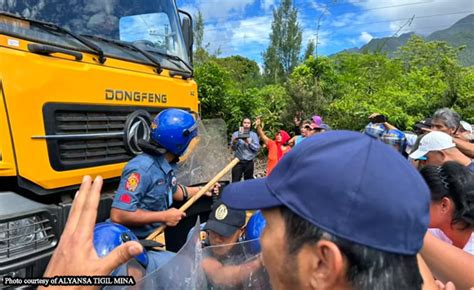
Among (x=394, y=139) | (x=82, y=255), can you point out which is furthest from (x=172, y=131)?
(x=394, y=139)

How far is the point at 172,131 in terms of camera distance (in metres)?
2.57

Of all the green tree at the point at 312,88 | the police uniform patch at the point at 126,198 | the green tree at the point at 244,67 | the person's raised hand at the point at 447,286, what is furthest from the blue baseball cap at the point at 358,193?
the green tree at the point at 244,67

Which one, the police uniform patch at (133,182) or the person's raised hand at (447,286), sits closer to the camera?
the person's raised hand at (447,286)

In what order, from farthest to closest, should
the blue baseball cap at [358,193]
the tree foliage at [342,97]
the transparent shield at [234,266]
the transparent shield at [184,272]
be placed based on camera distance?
the tree foliage at [342,97], the transparent shield at [234,266], the transparent shield at [184,272], the blue baseball cap at [358,193]

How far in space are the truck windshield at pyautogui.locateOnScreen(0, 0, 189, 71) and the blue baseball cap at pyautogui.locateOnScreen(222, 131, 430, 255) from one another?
2109mm

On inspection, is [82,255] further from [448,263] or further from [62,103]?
[62,103]

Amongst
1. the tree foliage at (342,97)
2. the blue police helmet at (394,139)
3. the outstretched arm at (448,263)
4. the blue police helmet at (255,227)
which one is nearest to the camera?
the outstretched arm at (448,263)

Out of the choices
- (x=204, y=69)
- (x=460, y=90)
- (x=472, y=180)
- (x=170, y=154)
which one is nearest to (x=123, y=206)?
(x=170, y=154)

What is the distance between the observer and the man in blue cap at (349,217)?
828 mm

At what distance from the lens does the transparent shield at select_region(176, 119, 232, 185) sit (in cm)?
374

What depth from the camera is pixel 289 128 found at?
51.5ft

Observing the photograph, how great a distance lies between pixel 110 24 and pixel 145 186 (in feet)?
4.75

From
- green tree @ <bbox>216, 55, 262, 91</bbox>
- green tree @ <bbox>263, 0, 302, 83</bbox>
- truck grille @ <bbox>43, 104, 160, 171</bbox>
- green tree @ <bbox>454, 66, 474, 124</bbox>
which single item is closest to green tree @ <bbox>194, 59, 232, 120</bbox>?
green tree @ <bbox>454, 66, 474, 124</bbox>

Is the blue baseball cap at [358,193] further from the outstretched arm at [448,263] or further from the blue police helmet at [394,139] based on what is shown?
the blue police helmet at [394,139]
